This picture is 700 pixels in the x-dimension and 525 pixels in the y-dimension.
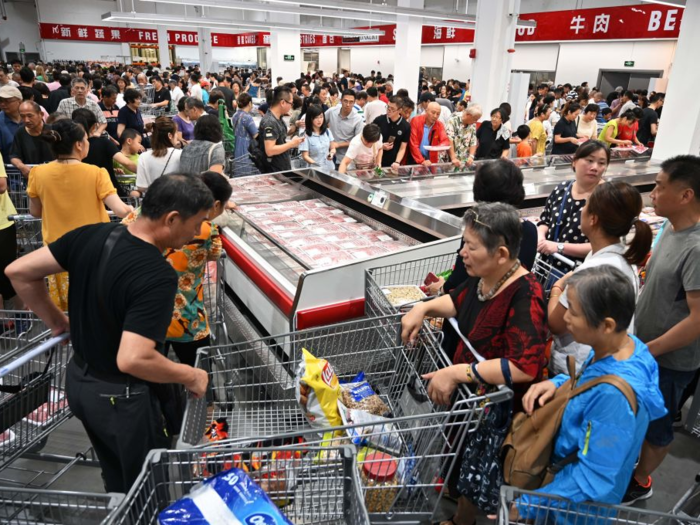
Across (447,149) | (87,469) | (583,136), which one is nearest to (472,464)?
(87,469)

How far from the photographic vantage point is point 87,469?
3008 mm

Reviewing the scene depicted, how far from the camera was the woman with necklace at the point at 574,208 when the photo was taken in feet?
10.0

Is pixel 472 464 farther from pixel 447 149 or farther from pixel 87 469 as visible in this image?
pixel 447 149

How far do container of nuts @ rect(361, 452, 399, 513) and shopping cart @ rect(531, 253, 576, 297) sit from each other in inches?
66.8

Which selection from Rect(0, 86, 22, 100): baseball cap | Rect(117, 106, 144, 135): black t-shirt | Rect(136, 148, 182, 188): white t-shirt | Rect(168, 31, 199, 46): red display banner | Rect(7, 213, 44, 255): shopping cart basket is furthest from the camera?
Rect(168, 31, 199, 46): red display banner

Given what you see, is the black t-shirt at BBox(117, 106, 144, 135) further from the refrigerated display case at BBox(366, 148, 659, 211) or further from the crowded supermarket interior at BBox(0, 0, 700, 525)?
the refrigerated display case at BBox(366, 148, 659, 211)

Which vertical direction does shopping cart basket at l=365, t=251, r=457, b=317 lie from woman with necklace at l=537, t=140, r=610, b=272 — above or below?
below

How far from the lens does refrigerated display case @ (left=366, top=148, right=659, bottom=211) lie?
481 centimetres

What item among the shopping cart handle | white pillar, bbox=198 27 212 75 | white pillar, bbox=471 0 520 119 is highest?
white pillar, bbox=198 27 212 75

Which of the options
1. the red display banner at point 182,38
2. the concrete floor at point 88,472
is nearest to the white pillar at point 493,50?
the concrete floor at point 88,472

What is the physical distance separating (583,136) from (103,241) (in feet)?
27.5

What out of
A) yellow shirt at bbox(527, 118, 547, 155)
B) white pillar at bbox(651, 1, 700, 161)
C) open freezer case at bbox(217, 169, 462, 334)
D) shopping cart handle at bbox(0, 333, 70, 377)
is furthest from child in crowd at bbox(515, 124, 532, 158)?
shopping cart handle at bbox(0, 333, 70, 377)

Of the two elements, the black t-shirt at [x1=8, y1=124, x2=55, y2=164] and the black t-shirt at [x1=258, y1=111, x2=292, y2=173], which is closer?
the black t-shirt at [x1=8, y1=124, x2=55, y2=164]

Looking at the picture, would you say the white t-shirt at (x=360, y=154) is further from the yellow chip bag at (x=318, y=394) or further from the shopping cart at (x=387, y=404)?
→ the yellow chip bag at (x=318, y=394)
